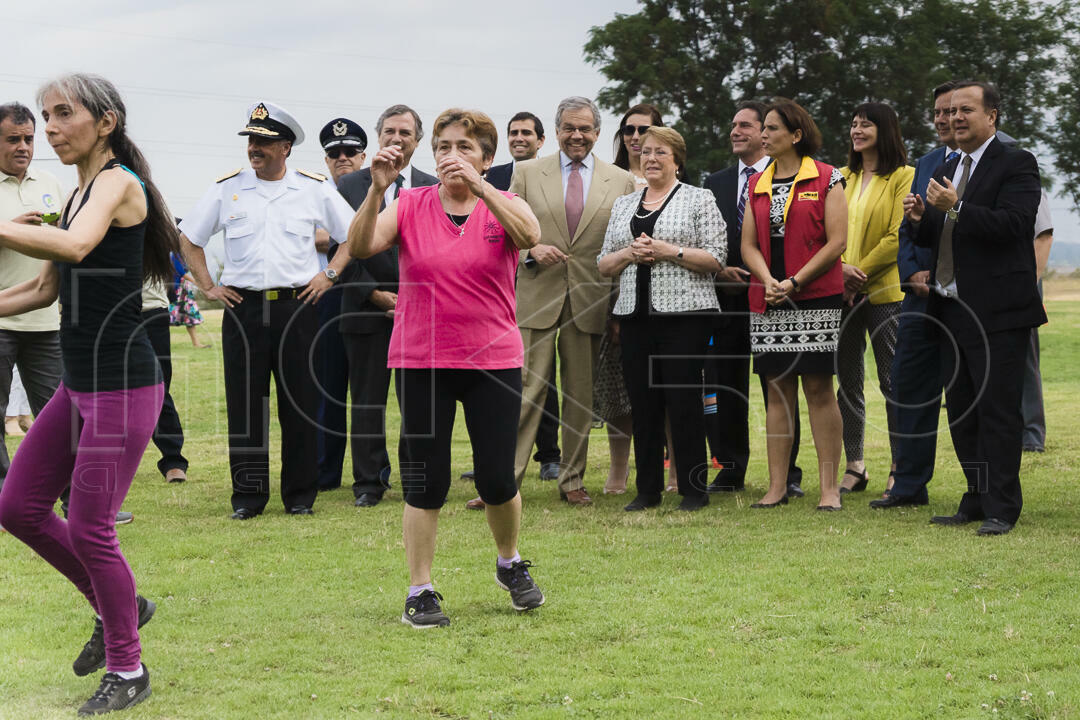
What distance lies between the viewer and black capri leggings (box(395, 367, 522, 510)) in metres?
5.31

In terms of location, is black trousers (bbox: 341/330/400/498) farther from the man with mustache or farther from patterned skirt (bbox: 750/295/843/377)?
patterned skirt (bbox: 750/295/843/377)

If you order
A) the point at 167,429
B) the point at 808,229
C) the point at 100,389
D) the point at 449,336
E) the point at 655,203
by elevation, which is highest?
the point at 655,203

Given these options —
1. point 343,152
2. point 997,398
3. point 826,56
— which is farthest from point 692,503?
point 826,56

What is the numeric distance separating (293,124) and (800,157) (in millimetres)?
3255

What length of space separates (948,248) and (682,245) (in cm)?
160

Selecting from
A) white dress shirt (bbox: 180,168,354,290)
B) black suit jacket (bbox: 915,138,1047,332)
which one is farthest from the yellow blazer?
white dress shirt (bbox: 180,168,354,290)

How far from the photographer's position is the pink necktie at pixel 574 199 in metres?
8.41

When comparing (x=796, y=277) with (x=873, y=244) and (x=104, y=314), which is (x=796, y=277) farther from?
(x=104, y=314)

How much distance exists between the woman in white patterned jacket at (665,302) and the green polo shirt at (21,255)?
3487 millimetres

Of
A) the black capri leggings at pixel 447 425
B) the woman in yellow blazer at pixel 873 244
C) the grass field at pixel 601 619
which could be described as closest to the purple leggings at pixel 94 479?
the grass field at pixel 601 619

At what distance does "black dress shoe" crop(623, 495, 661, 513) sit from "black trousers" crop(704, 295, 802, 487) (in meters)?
0.96

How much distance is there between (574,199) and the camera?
8445 millimetres

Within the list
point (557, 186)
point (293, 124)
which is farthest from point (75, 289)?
point (557, 186)

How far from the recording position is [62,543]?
15.2 feet
